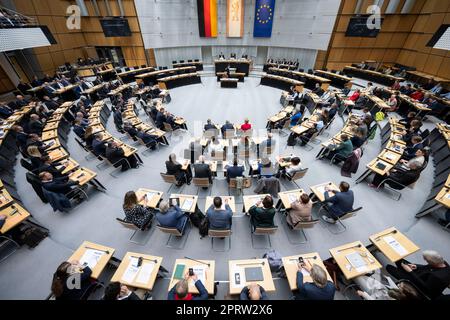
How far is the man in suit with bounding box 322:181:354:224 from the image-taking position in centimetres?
A: 445

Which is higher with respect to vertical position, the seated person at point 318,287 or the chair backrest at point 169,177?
the seated person at point 318,287

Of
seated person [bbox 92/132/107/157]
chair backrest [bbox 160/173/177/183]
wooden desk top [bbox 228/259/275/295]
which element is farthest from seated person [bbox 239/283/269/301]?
seated person [bbox 92/132/107/157]

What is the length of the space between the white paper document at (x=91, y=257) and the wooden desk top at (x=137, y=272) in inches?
20.0

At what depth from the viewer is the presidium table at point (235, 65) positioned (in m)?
18.0

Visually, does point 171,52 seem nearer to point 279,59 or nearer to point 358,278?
point 279,59

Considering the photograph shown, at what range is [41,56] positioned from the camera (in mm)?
15195

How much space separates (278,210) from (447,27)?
1323 centimetres

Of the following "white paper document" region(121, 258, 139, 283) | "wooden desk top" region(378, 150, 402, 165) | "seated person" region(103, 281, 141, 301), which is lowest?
"white paper document" region(121, 258, 139, 283)

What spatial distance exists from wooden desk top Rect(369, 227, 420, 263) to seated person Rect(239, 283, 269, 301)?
252 centimetres

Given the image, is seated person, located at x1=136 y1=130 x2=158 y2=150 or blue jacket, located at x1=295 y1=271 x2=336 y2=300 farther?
seated person, located at x1=136 y1=130 x2=158 y2=150

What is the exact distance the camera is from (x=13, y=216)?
14.0 feet

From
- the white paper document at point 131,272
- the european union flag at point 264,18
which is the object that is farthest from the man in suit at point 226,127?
the european union flag at point 264,18

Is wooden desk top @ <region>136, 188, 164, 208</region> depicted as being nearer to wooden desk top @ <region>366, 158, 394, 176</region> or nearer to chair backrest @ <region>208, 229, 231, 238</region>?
chair backrest @ <region>208, 229, 231, 238</region>

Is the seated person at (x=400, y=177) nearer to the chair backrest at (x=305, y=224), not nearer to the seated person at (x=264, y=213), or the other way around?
the chair backrest at (x=305, y=224)
